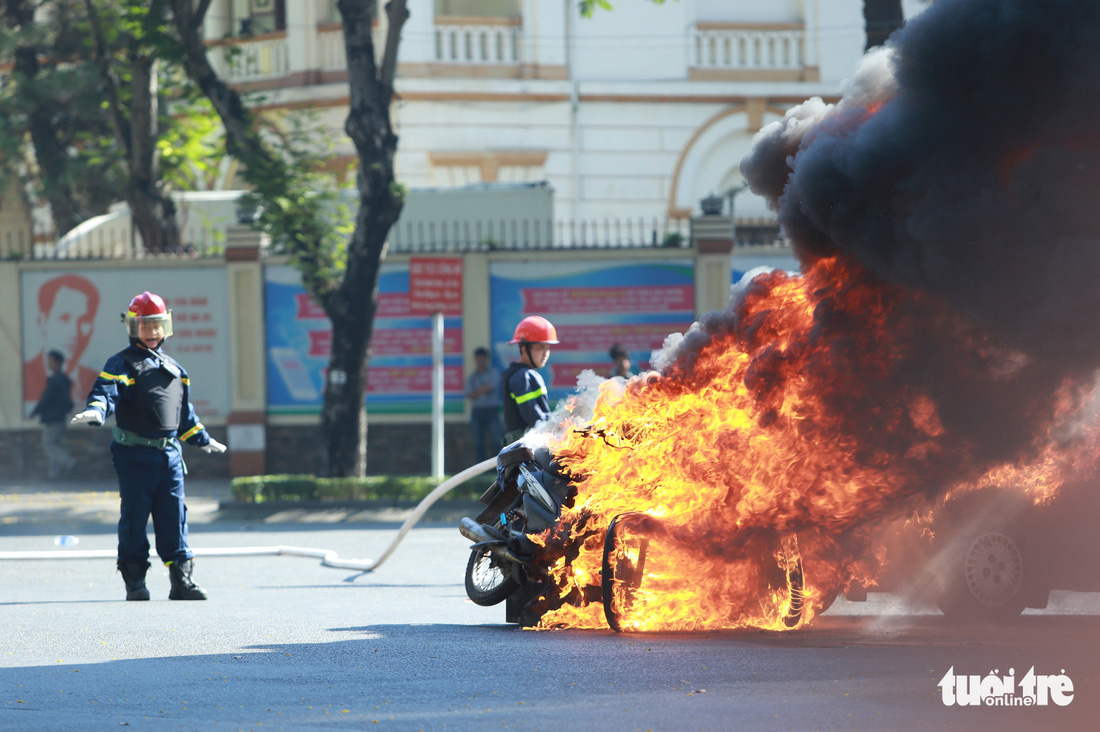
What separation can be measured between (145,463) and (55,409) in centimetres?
1109

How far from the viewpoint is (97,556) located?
10945 mm

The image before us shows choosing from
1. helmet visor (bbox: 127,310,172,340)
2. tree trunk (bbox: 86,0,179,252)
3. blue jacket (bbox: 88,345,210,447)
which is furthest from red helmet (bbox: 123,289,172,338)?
tree trunk (bbox: 86,0,179,252)

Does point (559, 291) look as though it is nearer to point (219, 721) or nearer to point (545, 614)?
point (545, 614)

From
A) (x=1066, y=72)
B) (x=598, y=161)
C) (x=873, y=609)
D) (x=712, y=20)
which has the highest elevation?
(x=712, y=20)

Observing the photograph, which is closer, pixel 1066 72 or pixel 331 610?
pixel 1066 72

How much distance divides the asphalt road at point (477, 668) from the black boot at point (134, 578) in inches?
4.5

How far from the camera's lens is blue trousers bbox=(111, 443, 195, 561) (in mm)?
8820

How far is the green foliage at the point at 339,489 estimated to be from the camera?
16.3 m

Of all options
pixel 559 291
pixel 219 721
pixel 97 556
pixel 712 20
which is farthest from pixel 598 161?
pixel 219 721

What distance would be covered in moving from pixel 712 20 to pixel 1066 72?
66.4 feet

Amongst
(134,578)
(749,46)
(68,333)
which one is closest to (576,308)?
(68,333)

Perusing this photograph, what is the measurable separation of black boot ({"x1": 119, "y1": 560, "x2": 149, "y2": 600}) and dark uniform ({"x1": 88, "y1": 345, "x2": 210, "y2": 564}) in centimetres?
4

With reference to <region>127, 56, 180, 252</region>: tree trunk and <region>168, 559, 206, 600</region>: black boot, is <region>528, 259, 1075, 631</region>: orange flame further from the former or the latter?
<region>127, 56, 180, 252</region>: tree trunk

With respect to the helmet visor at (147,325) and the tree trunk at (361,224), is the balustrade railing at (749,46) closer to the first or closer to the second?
the tree trunk at (361,224)
